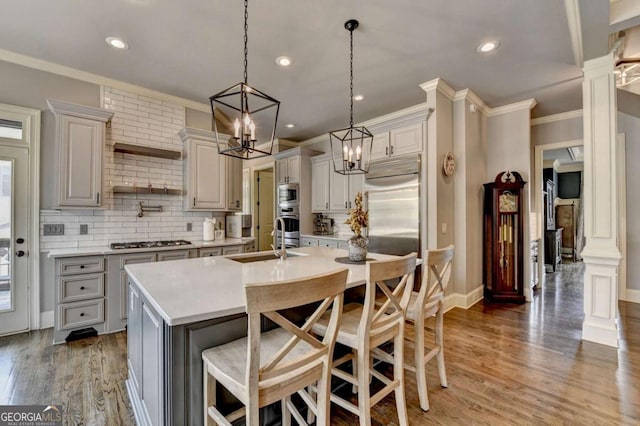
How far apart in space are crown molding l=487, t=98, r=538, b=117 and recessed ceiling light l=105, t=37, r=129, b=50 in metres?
4.79

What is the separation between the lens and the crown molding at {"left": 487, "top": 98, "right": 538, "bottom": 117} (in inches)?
160

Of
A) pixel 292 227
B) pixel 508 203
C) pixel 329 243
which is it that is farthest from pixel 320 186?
pixel 508 203

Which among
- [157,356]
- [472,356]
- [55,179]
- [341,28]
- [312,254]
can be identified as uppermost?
[341,28]

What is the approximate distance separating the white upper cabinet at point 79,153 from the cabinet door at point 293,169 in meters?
2.92

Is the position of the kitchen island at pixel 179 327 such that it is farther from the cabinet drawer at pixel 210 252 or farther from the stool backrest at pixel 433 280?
the cabinet drawer at pixel 210 252

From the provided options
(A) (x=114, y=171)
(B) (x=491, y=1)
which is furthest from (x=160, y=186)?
(B) (x=491, y=1)

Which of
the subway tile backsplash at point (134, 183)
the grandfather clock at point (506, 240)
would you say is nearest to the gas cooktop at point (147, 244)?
the subway tile backsplash at point (134, 183)

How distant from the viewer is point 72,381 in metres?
2.19

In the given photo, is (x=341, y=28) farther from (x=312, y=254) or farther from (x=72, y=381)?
(x=72, y=381)

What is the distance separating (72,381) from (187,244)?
1.76m

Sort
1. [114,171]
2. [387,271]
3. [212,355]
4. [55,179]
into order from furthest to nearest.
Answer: [114,171], [55,179], [387,271], [212,355]

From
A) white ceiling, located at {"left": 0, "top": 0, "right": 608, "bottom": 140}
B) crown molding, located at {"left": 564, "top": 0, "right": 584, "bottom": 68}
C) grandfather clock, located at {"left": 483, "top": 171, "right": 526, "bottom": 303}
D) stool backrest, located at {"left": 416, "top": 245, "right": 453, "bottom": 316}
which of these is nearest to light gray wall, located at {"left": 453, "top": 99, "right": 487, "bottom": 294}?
grandfather clock, located at {"left": 483, "top": 171, "right": 526, "bottom": 303}

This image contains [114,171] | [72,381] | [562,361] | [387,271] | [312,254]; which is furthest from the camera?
[114,171]

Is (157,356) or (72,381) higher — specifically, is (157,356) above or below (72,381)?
above
